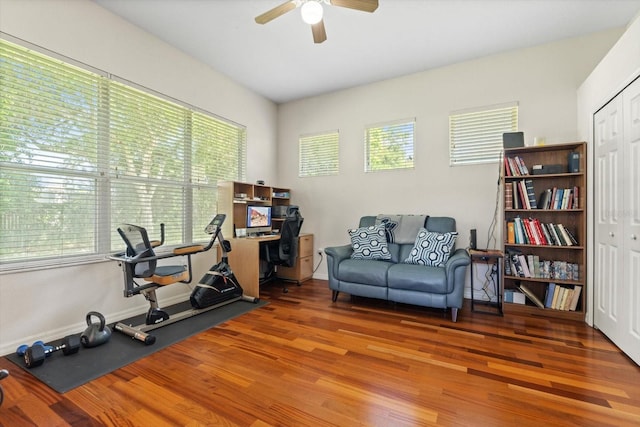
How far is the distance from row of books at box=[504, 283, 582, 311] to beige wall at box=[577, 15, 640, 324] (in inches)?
4.5

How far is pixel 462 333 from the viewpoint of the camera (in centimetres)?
250

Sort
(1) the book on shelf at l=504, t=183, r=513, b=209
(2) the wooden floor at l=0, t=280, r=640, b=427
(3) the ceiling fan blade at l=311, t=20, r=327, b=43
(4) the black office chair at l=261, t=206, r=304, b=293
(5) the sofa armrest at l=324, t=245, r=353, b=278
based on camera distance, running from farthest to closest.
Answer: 1. (4) the black office chair at l=261, t=206, r=304, b=293
2. (5) the sofa armrest at l=324, t=245, r=353, b=278
3. (1) the book on shelf at l=504, t=183, r=513, b=209
4. (3) the ceiling fan blade at l=311, t=20, r=327, b=43
5. (2) the wooden floor at l=0, t=280, r=640, b=427

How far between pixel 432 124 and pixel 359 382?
3.26 meters

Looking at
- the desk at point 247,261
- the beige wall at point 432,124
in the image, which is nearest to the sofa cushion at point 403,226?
the beige wall at point 432,124

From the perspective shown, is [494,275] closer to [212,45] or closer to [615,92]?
[615,92]

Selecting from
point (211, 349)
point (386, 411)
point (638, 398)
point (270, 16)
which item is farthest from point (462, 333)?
point (270, 16)

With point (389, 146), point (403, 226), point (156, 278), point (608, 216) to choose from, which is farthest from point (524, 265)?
point (156, 278)

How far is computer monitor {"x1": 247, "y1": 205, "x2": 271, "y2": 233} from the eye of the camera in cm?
394

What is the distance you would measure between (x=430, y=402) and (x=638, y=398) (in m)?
1.19

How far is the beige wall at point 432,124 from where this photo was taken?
10.3 ft

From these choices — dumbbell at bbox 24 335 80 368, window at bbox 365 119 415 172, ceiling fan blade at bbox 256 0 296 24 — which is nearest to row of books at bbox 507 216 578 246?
window at bbox 365 119 415 172

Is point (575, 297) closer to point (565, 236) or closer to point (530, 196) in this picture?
point (565, 236)

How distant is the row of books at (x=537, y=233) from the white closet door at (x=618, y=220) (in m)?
0.28

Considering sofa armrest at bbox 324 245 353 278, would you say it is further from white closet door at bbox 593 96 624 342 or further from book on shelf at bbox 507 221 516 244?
white closet door at bbox 593 96 624 342
